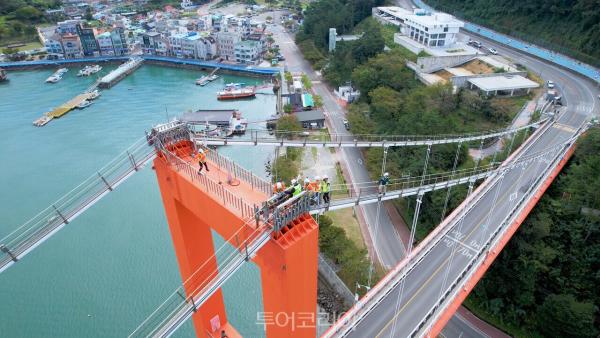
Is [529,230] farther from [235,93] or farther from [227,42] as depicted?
[227,42]

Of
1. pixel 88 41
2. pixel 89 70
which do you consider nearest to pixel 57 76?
pixel 89 70

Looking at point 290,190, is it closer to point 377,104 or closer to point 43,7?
point 377,104

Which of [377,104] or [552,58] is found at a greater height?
[552,58]

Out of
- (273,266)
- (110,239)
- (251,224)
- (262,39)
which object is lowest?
(110,239)

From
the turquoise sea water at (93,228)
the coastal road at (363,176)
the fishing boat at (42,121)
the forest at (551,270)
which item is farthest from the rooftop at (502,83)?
the fishing boat at (42,121)

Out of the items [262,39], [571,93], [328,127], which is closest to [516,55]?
[571,93]

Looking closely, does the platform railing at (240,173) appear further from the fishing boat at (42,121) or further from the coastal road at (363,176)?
the fishing boat at (42,121)
